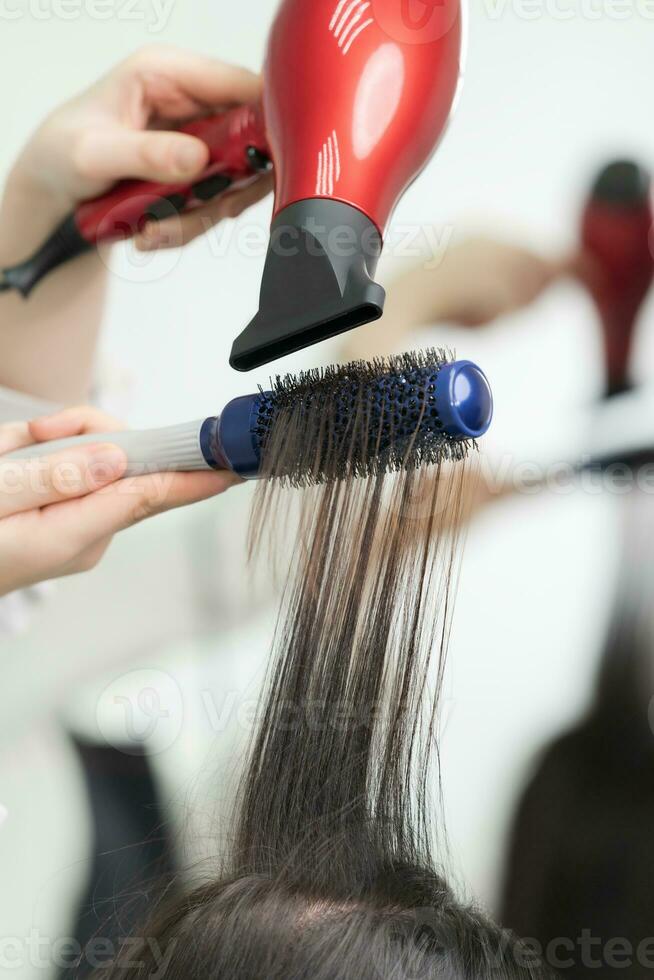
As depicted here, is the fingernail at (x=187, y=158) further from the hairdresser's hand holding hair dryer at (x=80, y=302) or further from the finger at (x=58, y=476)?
the finger at (x=58, y=476)

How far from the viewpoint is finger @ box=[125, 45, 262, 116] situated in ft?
2.69

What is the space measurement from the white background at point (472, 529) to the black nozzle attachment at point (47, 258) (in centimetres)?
9

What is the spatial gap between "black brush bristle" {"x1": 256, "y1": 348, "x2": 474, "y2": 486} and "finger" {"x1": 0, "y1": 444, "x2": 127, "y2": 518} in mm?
194

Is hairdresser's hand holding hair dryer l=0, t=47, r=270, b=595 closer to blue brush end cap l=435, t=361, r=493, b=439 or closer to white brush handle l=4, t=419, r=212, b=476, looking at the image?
white brush handle l=4, t=419, r=212, b=476

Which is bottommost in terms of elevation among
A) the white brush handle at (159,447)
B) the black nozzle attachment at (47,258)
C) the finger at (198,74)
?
the white brush handle at (159,447)

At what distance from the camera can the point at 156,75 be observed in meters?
0.84

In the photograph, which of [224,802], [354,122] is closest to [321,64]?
[354,122]

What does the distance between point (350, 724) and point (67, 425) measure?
0.44m

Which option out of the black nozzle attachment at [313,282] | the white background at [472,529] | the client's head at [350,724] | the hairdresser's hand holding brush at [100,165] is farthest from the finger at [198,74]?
the client's head at [350,724]

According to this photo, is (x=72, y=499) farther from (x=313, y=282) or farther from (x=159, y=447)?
(x=313, y=282)

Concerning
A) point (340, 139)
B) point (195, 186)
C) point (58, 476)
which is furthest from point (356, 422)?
point (195, 186)

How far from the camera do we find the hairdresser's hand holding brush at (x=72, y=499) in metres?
0.69

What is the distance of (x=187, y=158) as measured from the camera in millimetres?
768

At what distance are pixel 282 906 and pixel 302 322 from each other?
1.23ft
